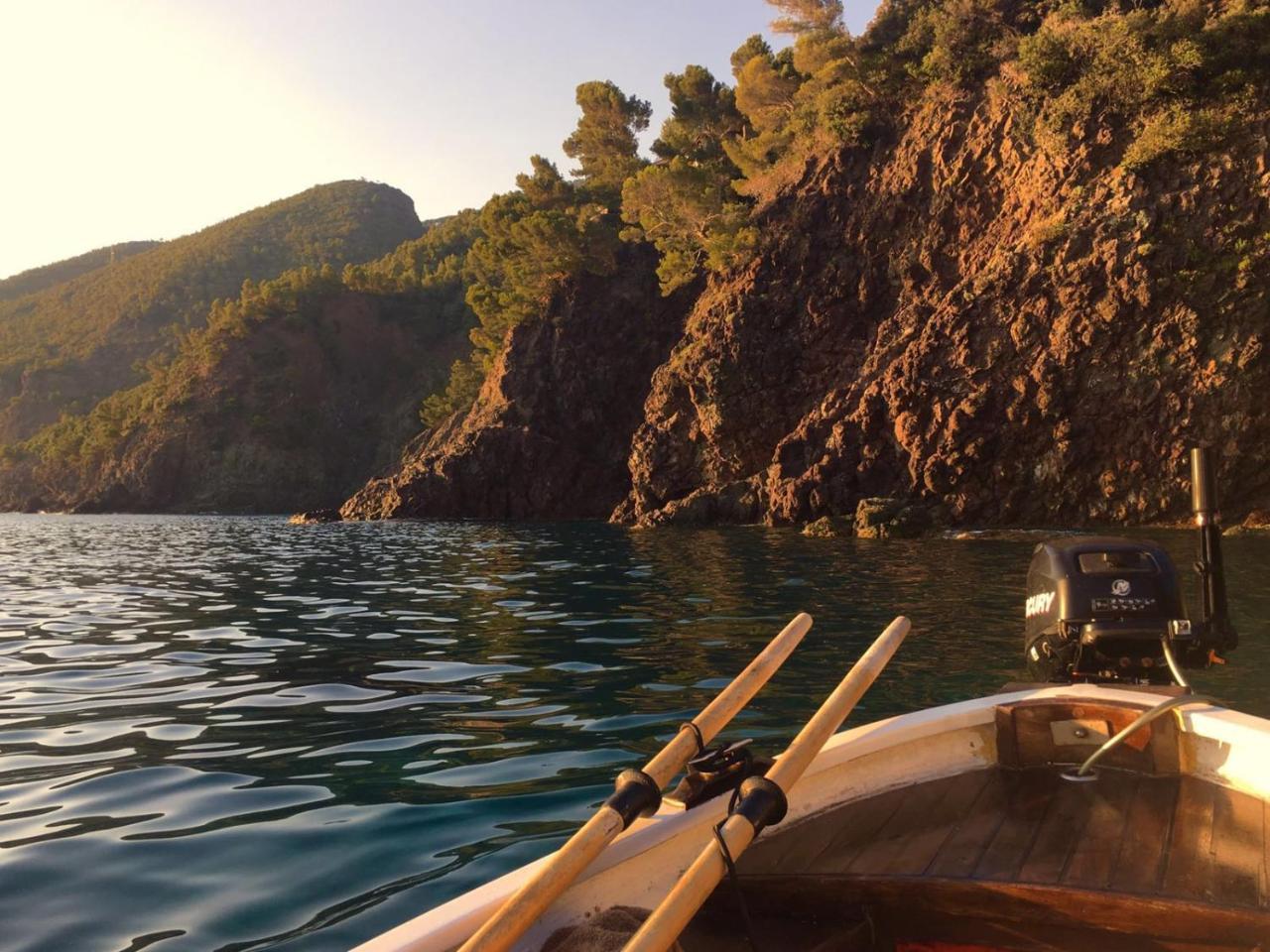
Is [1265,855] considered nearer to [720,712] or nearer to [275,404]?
[720,712]

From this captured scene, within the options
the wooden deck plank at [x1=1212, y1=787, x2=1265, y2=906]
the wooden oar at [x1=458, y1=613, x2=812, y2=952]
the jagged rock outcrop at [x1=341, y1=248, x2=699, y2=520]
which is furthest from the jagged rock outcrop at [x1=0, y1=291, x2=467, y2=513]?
the wooden deck plank at [x1=1212, y1=787, x2=1265, y2=906]

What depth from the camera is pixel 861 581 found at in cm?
1468

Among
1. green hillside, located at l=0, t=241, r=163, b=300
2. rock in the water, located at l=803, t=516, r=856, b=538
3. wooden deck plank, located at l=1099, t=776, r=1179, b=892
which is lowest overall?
rock in the water, located at l=803, t=516, r=856, b=538

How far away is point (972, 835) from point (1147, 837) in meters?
0.60

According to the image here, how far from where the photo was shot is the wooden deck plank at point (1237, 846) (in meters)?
2.84

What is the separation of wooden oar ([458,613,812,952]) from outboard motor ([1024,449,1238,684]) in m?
2.03

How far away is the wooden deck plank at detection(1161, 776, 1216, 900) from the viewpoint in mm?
2898

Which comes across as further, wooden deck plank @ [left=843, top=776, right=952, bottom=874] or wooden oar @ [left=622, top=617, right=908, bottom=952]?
wooden deck plank @ [left=843, top=776, right=952, bottom=874]

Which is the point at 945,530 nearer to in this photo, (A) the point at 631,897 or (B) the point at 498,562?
(B) the point at 498,562

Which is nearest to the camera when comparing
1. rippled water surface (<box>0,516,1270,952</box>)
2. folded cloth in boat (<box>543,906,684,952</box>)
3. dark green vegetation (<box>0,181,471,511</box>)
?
folded cloth in boat (<box>543,906,684,952</box>)

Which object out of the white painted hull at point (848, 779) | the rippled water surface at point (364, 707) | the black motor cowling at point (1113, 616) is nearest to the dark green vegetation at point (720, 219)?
the rippled water surface at point (364, 707)

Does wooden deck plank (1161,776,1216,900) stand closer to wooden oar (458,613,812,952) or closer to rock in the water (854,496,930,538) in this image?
wooden oar (458,613,812,952)

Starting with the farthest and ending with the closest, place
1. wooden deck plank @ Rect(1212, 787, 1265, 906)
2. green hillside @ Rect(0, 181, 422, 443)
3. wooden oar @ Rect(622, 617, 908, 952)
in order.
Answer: green hillside @ Rect(0, 181, 422, 443) < wooden deck plank @ Rect(1212, 787, 1265, 906) < wooden oar @ Rect(622, 617, 908, 952)

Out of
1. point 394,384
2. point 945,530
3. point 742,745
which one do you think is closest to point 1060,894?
point 742,745
